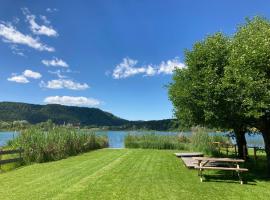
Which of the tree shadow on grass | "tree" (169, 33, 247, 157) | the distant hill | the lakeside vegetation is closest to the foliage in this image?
the lakeside vegetation

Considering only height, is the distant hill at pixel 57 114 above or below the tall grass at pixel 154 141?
above

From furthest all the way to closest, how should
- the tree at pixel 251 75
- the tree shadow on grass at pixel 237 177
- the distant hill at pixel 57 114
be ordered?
the distant hill at pixel 57 114 → the tree shadow on grass at pixel 237 177 → the tree at pixel 251 75

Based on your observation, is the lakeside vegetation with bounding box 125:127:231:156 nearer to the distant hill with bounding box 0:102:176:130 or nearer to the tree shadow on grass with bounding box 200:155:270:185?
the tree shadow on grass with bounding box 200:155:270:185

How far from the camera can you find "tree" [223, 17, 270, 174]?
36.8 feet

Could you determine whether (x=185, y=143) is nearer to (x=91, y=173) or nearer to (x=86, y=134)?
(x=86, y=134)

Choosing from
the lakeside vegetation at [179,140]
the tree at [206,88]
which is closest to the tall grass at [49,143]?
the lakeside vegetation at [179,140]

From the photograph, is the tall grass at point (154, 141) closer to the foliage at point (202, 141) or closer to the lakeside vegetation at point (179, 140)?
the lakeside vegetation at point (179, 140)

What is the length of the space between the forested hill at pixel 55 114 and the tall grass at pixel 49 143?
106 m

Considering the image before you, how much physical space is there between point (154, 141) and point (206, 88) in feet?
57.8

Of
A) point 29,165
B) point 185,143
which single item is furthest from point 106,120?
point 29,165

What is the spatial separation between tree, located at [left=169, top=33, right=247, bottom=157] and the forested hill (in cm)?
11627

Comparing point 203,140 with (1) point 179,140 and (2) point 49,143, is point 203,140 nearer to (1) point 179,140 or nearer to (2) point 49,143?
(1) point 179,140

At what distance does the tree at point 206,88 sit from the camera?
12.8 meters

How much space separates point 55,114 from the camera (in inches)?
6550
